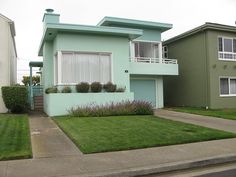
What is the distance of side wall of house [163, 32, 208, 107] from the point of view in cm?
2278

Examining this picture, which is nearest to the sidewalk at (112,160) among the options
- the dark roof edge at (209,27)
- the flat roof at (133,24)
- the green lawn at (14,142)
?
the green lawn at (14,142)

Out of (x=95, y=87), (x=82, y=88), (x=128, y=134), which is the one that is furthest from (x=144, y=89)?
(x=128, y=134)

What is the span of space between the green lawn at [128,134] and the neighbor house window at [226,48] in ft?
40.0

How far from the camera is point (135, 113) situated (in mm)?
16328

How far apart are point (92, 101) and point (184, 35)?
1093 centimetres

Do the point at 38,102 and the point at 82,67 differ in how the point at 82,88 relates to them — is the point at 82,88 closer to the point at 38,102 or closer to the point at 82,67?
the point at 82,67

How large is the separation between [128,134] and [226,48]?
15.8 meters

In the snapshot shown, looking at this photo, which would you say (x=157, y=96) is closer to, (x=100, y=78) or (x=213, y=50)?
(x=213, y=50)

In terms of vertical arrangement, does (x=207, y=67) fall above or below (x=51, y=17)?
below

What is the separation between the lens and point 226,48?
23516 mm

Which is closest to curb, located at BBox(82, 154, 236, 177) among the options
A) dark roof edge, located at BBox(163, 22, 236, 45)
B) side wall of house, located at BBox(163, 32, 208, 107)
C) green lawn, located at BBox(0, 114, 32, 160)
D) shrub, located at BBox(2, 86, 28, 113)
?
green lawn, located at BBox(0, 114, 32, 160)

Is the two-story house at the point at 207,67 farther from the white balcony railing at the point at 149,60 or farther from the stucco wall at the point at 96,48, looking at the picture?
the stucco wall at the point at 96,48

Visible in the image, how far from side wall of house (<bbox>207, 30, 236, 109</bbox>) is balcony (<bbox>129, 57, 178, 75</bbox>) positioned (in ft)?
8.54

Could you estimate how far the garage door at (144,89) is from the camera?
886 inches
